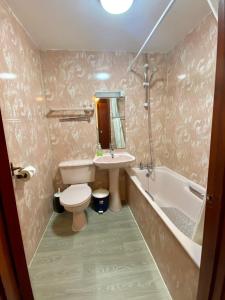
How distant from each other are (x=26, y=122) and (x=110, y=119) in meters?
1.17

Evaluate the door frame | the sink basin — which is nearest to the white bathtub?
the sink basin

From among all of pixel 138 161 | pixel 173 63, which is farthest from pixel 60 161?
pixel 173 63

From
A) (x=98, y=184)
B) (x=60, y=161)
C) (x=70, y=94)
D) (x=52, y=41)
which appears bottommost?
(x=98, y=184)

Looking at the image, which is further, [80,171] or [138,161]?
[138,161]

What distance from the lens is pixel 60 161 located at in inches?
97.5

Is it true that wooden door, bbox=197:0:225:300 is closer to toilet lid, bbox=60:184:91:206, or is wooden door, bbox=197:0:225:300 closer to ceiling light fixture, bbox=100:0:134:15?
ceiling light fixture, bbox=100:0:134:15

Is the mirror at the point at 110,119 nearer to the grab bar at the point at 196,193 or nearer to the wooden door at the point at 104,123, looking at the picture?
the wooden door at the point at 104,123

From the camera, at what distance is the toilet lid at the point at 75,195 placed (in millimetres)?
1884

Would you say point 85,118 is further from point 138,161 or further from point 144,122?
point 138,161

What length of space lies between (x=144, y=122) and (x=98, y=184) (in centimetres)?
120

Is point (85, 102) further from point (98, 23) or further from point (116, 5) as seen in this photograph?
point (116, 5)

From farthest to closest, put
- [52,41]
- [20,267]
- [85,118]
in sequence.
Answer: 1. [85,118]
2. [52,41]
3. [20,267]

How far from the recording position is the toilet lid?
6.18ft

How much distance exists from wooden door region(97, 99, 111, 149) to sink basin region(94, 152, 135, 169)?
0.71 ft
